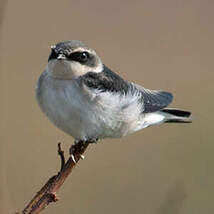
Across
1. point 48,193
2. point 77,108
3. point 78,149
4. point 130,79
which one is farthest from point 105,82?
point 130,79

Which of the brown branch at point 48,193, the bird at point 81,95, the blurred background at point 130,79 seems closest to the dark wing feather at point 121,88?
the bird at point 81,95

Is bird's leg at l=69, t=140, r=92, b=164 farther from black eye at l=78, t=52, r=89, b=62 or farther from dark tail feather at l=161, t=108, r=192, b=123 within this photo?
dark tail feather at l=161, t=108, r=192, b=123

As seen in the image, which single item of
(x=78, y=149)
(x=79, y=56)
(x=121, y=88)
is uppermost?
(x=121, y=88)

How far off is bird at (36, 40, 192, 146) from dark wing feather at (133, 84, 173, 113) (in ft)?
0.97

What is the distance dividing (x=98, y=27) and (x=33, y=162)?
1.98m

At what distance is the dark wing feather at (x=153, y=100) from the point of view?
316 centimetres

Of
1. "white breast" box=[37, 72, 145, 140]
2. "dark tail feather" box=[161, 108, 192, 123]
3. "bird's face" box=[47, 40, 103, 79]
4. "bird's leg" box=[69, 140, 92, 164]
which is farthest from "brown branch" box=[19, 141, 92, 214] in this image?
"dark tail feather" box=[161, 108, 192, 123]

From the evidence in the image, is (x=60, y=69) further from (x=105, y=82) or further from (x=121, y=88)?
(x=121, y=88)

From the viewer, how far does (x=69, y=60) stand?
260 centimetres

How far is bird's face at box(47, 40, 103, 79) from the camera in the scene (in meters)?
2.53

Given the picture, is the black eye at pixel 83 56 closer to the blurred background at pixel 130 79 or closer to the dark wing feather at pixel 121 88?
the dark wing feather at pixel 121 88

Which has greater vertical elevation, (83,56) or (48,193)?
(83,56)

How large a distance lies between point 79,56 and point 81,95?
0.20 meters

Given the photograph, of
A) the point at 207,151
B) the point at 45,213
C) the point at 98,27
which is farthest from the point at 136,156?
the point at 98,27
